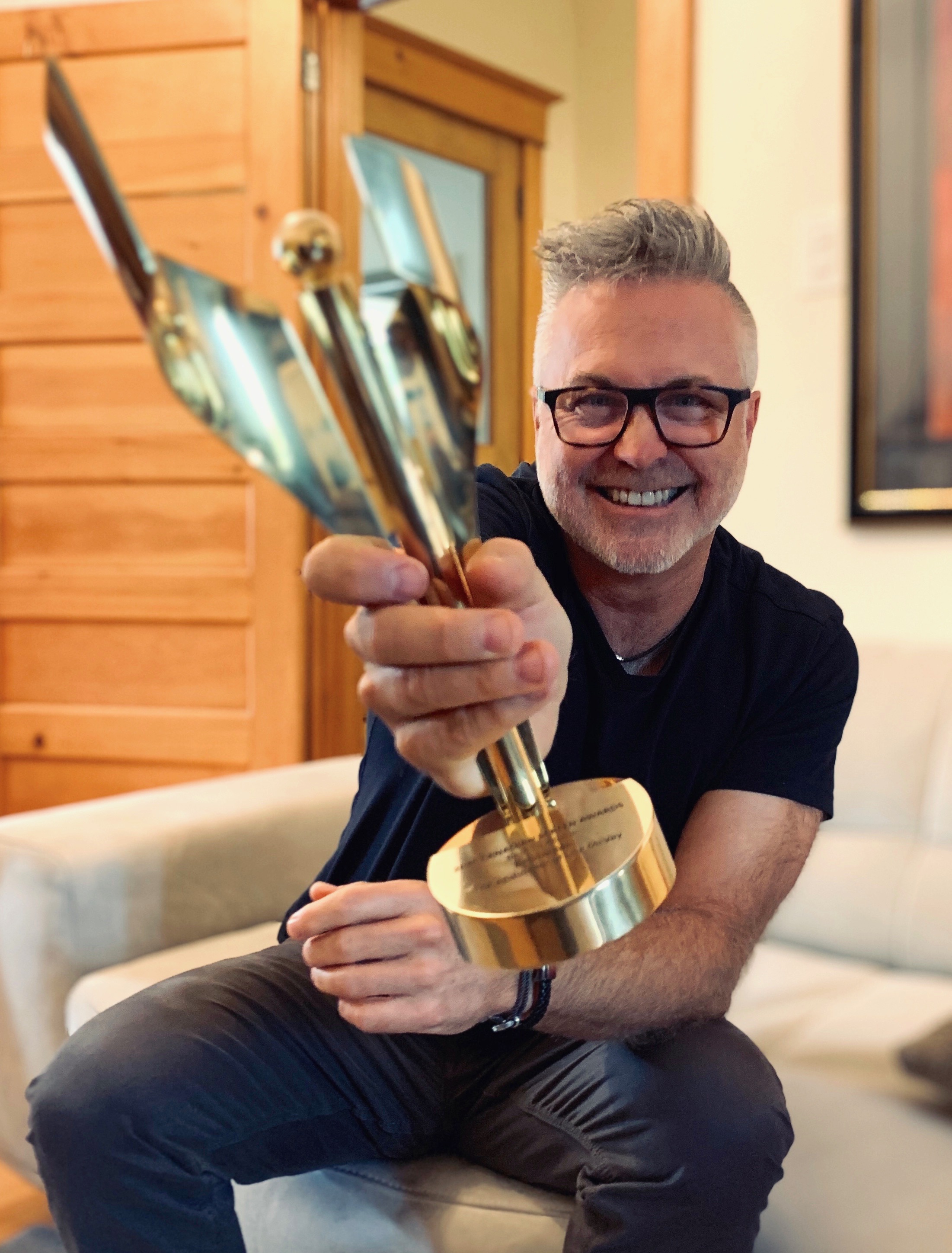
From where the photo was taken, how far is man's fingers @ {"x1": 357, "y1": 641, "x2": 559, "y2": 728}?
33 centimetres

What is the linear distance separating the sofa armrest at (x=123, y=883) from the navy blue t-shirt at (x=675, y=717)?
0.38m

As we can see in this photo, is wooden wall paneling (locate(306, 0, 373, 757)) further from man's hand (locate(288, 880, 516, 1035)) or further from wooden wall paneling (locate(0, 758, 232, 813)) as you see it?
man's hand (locate(288, 880, 516, 1035))

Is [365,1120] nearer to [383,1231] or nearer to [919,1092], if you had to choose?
[383,1231]

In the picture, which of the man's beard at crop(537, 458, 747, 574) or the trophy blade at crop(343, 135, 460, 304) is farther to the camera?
the man's beard at crop(537, 458, 747, 574)

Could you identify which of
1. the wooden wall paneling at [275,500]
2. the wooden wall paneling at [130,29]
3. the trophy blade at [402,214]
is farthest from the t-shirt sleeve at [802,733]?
the wooden wall paneling at [130,29]

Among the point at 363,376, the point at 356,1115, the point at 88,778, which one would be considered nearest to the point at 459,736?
the point at 363,376

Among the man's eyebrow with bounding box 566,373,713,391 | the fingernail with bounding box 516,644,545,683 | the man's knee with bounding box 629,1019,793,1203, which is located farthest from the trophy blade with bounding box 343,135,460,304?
the man's knee with bounding box 629,1019,793,1203

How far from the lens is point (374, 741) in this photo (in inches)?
38.4

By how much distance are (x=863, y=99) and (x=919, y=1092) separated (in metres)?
1.26

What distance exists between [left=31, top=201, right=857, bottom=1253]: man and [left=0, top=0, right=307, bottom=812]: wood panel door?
3.25 feet

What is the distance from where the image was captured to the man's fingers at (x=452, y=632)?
0.32 meters

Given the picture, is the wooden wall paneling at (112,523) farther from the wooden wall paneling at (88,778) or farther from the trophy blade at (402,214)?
the trophy blade at (402,214)

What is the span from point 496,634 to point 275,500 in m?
1.98

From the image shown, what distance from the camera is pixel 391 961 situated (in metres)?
0.66
